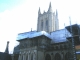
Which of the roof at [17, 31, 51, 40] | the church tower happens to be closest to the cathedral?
the roof at [17, 31, 51, 40]

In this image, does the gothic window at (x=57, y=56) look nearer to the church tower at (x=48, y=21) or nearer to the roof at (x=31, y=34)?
the roof at (x=31, y=34)

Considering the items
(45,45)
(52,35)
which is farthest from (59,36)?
(45,45)

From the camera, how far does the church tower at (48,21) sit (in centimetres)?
6900

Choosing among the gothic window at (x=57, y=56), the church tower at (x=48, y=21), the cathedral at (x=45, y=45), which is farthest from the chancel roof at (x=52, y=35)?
the church tower at (x=48, y=21)

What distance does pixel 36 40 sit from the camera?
144 ft

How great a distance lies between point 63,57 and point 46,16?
131 feet

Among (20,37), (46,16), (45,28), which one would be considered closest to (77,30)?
(20,37)

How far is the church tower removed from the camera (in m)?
69.0

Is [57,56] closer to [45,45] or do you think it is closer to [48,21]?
[45,45]

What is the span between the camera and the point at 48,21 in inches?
2773

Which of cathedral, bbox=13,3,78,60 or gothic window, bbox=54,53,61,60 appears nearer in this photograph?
cathedral, bbox=13,3,78,60

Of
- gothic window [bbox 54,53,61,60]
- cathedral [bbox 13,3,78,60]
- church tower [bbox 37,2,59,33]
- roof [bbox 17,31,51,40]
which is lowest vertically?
gothic window [bbox 54,53,61,60]

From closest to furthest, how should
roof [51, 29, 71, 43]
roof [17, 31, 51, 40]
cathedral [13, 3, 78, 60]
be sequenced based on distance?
cathedral [13, 3, 78, 60]
roof [17, 31, 51, 40]
roof [51, 29, 71, 43]

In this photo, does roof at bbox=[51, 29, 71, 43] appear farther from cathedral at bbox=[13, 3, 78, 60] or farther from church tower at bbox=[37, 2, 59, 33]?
church tower at bbox=[37, 2, 59, 33]
